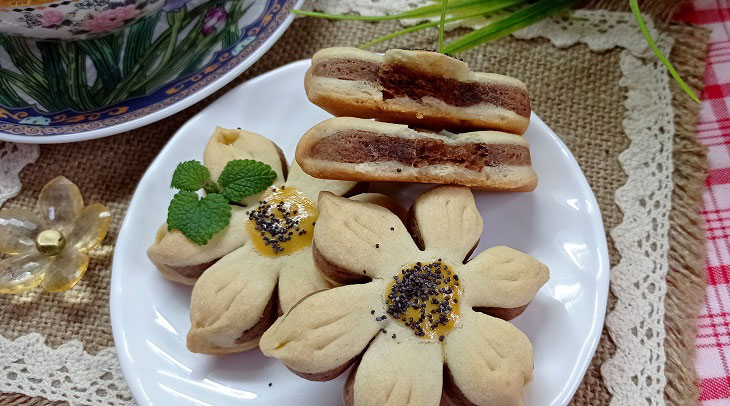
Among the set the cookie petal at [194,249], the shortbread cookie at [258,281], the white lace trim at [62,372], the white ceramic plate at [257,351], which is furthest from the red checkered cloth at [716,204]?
the white lace trim at [62,372]

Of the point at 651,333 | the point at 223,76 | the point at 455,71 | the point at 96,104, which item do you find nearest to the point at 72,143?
the point at 96,104

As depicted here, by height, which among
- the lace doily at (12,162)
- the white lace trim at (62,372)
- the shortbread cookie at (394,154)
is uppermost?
the shortbread cookie at (394,154)

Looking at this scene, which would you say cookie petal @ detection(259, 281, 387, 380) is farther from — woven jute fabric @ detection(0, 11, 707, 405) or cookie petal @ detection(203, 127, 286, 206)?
woven jute fabric @ detection(0, 11, 707, 405)

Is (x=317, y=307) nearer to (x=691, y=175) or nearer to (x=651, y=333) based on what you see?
(x=651, y=333)

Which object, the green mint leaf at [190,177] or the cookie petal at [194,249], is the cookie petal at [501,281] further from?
the green mint leaf at [190,177]

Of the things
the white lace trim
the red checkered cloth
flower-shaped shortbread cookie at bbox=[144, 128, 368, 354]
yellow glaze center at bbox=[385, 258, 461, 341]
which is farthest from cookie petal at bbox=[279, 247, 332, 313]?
the red checkered cloth

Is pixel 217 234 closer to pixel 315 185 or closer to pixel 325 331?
pixel 315 185
